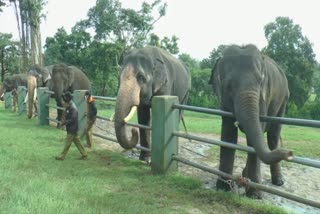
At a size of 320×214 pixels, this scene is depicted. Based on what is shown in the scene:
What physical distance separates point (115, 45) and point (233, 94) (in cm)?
3319

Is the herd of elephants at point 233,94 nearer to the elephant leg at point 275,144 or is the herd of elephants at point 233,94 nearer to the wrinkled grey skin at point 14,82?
the elephant leg at point 275,144

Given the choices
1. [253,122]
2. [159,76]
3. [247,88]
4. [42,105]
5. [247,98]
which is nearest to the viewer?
[253,122]

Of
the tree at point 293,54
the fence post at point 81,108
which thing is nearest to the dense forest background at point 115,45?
the tree at point 293,54

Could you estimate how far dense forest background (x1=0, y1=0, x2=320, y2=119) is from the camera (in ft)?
120

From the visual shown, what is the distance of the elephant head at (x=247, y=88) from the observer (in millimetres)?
5146

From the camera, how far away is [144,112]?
8883 mm

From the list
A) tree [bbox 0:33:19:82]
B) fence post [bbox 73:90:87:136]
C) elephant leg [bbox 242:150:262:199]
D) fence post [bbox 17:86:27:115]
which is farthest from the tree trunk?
elephant leg [bbox 242:150:262:199]

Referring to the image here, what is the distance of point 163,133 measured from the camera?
23.0 feet

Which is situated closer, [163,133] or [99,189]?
[99,189]

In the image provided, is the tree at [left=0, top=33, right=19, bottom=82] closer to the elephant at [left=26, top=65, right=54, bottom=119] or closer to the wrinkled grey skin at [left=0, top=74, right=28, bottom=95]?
the wrinkled grey skin at [left=0, top=74, right=28, bottom=95]

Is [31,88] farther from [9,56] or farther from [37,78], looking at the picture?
[9,56]

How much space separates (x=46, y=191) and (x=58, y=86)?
8363mm

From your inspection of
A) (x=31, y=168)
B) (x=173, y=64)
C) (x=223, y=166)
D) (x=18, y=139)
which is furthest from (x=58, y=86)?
(x=223, y=166)

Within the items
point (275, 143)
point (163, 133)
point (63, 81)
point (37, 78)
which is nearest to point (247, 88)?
point (163, 133)
